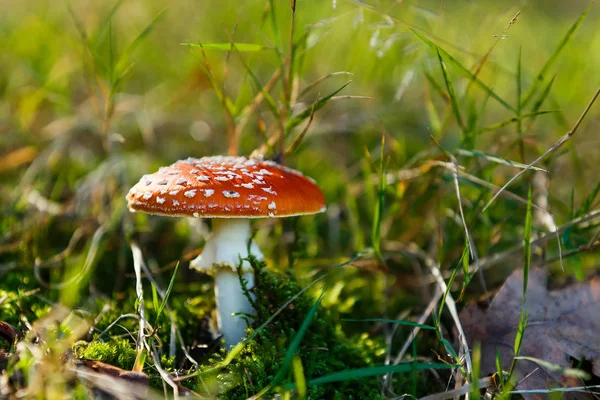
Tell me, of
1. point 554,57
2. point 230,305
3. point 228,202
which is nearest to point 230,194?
point 228,202

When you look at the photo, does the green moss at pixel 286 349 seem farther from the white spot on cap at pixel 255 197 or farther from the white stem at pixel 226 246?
the white spot on cap at pixel 255 197

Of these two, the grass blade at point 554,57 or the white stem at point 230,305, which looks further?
the white stem at point 230,305

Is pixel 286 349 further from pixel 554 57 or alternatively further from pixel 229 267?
pixel 554 57

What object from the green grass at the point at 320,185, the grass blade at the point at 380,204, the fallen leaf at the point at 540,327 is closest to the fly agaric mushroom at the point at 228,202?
the green grass at the point at 320,185

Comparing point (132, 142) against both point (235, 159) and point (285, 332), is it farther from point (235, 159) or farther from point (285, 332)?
point (285, 332)

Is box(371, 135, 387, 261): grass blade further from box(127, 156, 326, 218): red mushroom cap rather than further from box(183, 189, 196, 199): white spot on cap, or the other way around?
box(183, 189, 196, 199): white spot on cap

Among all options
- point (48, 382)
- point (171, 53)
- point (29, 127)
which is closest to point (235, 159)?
point (48, 382)

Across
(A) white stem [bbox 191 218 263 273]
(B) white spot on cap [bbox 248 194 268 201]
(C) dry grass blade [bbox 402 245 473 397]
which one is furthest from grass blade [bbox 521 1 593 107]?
(A) white stem [bbox 191 218 263 273]
